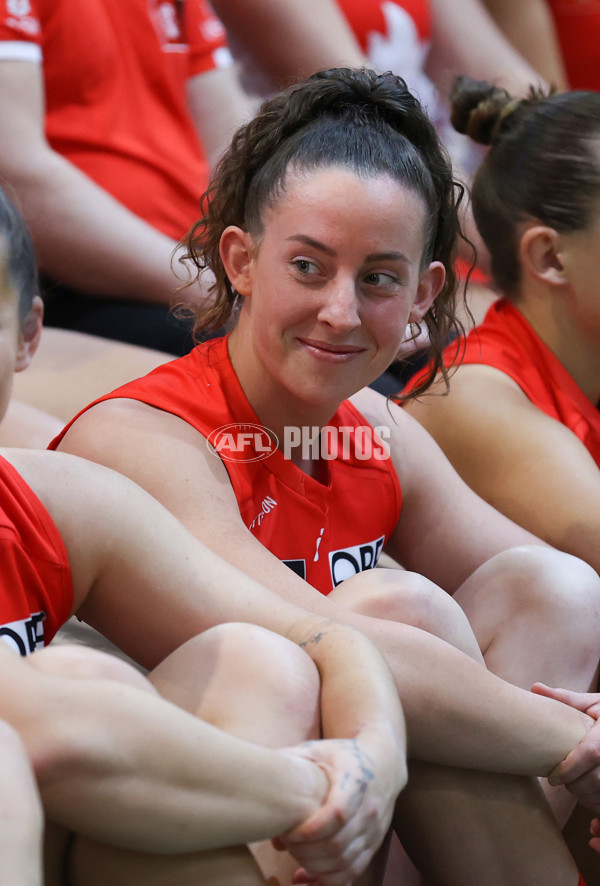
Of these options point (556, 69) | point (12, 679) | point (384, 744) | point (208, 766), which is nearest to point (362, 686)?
point (384, 744)

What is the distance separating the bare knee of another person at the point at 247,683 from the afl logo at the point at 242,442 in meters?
0.29

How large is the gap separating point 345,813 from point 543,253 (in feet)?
3.52

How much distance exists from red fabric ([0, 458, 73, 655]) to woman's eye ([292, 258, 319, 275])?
0.36 meters

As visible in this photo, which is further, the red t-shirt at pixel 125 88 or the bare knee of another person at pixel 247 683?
the red t-shirt at pixel 125 88

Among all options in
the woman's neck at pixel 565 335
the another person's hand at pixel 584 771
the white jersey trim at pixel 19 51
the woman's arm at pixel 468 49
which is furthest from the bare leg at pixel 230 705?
the woman's arm at pixel 468 49

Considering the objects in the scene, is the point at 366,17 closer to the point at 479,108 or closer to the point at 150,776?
the point at 479,108

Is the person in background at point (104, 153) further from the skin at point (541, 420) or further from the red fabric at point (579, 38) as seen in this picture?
the red fabric at point (579, 38)

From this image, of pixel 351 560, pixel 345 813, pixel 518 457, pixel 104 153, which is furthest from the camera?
pixel 104 153

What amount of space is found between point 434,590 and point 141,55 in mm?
1185

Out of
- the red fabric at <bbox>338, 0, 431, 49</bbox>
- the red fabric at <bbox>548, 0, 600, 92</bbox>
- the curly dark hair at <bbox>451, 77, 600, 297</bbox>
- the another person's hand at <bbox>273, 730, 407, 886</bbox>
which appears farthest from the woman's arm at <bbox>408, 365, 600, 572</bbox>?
the red fabric at <bbox>548, 0, 600, 92</bbox>

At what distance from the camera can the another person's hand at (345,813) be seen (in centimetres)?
73

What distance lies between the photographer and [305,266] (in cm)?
109

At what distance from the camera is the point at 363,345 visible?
3.67 ft

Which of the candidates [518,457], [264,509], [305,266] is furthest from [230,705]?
[518,457]
